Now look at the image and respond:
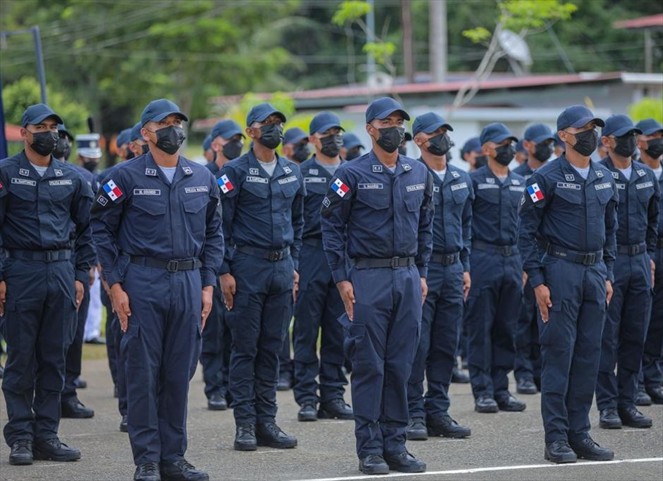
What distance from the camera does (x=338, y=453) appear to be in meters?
9.77

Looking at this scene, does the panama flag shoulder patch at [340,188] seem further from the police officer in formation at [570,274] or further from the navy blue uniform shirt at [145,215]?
the police officer in formation at [570,274]

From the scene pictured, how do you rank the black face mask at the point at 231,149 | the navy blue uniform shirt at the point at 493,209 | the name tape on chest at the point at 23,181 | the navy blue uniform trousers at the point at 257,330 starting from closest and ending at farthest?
the name tape on chest at the point at 23,181 → the navy blue uniform trousers at the point at 257,330 → the navy blue uniform shirt at the point at 493,209 → the black face mask at the point at 231,149

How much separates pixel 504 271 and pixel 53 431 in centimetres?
457

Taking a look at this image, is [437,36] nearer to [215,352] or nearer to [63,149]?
[215,352]

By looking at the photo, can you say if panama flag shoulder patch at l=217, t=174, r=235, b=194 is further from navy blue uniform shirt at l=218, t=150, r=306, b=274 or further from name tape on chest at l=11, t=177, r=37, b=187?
name tape on chest at l=11, t=177, r=37, b=187

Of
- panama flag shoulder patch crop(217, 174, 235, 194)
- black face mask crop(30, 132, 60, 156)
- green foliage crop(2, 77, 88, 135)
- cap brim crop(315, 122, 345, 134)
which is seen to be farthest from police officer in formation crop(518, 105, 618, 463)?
green foliage crop(2, 77, 88, 135)

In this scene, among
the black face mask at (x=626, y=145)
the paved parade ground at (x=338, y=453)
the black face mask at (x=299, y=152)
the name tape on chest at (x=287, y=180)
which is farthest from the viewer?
the black face mask at (x=299, y=152)

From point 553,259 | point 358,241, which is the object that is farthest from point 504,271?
point 358,241

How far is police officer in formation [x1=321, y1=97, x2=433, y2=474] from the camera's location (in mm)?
8969

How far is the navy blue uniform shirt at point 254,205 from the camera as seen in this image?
10133mm

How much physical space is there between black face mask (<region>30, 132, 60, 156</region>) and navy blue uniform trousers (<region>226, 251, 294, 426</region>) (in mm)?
1656

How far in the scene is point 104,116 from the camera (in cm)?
5291

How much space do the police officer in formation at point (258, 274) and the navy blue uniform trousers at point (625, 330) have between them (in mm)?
2616

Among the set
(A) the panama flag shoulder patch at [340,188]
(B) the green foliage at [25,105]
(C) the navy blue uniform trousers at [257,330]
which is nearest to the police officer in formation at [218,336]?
(C) the navy blue uniform trousers at [257,330]
